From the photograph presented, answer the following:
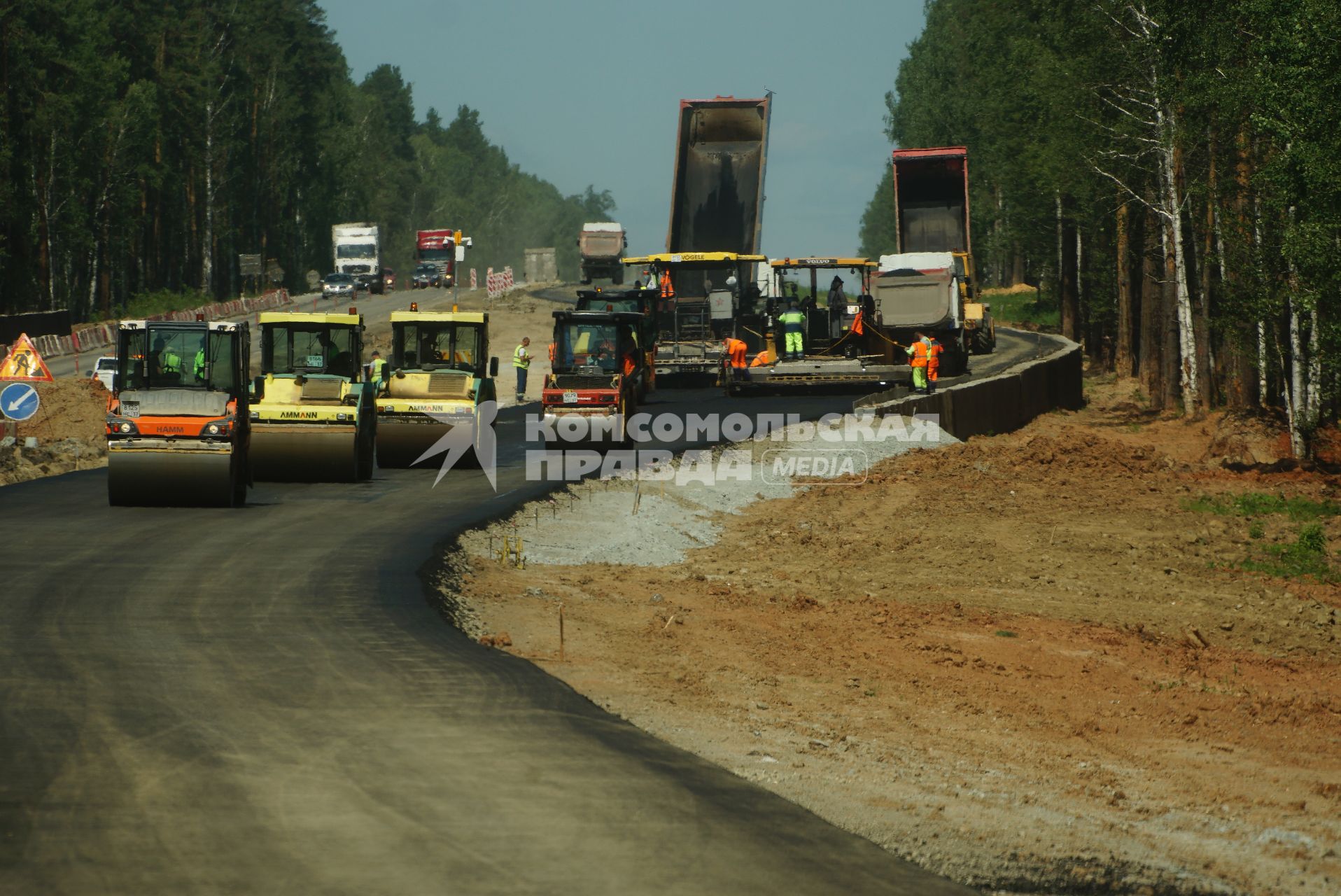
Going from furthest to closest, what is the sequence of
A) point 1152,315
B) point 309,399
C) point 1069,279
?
point 1069,279 → point 1152,315 → point 309,399

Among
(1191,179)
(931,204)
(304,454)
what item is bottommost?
(304,454)

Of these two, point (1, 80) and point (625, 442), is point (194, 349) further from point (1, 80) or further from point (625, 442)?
point (1, 80)

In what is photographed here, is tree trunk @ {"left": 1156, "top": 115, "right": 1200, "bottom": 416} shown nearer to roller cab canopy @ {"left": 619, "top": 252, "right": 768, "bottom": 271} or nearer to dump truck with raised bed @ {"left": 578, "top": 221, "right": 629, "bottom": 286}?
roller cab canopy @ {"left": 619, "top": 252, "right": 768, "bottom": 271}

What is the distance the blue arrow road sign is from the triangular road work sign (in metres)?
0.21

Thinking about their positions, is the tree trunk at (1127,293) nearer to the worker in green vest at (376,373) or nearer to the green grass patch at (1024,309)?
the green grass patch at (1024,309)

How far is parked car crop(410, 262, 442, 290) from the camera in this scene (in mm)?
90438

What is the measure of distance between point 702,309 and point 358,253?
52.2m

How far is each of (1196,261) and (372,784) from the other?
111 ft

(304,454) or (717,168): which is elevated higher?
(717,168)

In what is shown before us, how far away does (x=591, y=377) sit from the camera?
1029 inches

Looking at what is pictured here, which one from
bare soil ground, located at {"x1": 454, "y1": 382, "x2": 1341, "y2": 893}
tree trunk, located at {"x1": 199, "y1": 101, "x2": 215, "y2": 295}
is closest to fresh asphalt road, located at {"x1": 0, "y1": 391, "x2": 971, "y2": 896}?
bare soil ground, located at {"x1": 454, "y1": 382, "x2": 1341, "y2": 893}

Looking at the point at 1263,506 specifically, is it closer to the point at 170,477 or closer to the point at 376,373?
the point at 376,373

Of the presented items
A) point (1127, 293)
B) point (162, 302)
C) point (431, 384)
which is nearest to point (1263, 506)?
point (431, 384)

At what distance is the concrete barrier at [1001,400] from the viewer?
96.5ft
